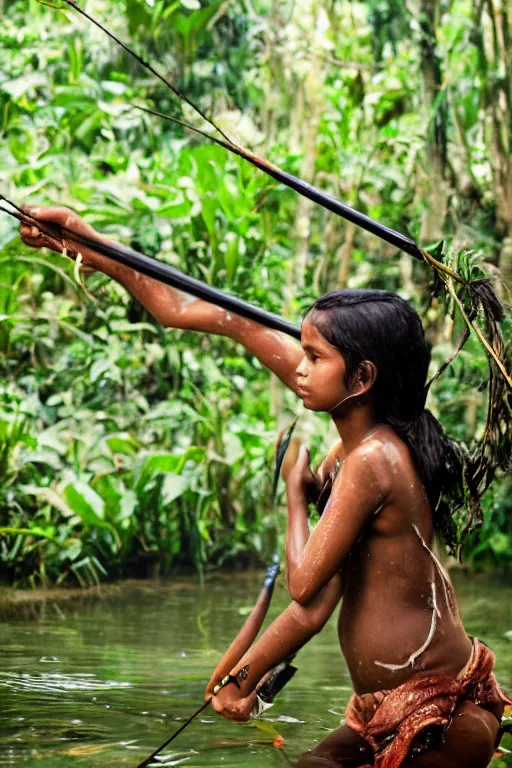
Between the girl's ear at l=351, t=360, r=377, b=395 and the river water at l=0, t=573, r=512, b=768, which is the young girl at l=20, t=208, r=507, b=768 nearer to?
the girl's ear at l=351, t=360, r=377, b=395

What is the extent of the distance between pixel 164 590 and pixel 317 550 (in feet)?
13.3

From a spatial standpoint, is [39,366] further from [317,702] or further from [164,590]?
[317,702]

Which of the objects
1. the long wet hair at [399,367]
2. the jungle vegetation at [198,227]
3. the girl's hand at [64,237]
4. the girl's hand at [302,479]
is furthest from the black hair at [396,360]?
the jungle vegetation at [198,227]

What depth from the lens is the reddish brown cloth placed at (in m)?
2.39

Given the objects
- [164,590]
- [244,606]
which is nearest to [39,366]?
[164,590]

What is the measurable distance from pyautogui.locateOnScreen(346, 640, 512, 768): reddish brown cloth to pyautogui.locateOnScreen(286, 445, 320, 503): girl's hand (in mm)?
506

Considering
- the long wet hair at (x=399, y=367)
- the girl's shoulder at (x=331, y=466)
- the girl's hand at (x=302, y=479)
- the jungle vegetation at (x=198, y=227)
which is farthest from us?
the jungle vegetation at (x=198, y=227)

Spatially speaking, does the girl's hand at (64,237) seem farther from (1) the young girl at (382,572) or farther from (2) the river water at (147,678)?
(2) the river water at (147,678)

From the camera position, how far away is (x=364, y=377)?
2520 millimetres

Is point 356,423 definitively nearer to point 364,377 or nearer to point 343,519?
point 364,377

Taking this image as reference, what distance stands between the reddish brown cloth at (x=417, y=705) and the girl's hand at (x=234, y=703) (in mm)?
271

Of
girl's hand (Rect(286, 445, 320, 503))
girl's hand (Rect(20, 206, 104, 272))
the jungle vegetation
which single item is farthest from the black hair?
the jungle vegetation

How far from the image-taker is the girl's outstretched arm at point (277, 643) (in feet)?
8.13

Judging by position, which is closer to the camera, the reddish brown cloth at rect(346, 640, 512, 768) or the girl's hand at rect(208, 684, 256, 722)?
the reddish brown cloth at rect(346, 640, 512, 768)
